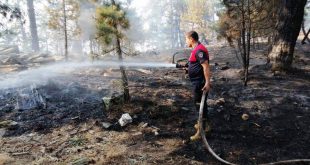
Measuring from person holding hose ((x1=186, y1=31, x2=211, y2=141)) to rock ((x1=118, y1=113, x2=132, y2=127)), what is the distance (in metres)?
1.87

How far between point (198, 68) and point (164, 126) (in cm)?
181

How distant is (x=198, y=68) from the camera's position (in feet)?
20.8

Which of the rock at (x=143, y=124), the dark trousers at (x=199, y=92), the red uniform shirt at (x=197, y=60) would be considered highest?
the red uniform shirt at (x=197, y=60)

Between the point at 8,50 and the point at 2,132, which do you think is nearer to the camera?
the point at 2,132

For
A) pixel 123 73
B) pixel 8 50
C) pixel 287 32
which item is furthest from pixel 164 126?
pixel 8 50

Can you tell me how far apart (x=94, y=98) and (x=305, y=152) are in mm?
6522

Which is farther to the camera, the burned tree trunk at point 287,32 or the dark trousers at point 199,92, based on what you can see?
the burned tree trunk at point 287,32

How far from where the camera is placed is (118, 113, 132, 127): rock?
735 centimetres

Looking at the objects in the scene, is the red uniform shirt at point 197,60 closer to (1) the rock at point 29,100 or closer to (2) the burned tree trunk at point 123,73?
(2) the burned tree trunk at point 123,73

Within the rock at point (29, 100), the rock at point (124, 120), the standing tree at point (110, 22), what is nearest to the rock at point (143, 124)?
the rock at point (124, 120)

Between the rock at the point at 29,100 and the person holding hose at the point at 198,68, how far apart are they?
Result: 5.12 metres

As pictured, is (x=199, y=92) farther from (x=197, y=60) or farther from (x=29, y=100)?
(x=29, y=100)

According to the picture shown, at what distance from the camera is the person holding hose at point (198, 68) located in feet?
20.0

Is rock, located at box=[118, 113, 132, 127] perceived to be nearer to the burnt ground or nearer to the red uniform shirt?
the burnt ground
